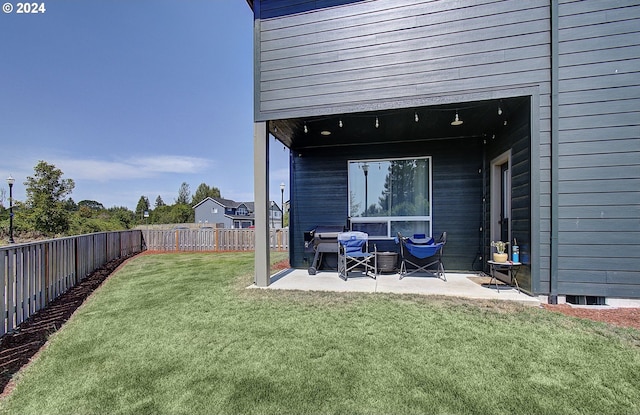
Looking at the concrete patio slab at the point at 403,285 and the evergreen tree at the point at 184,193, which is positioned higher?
the evergreen tree at the point at 184,193

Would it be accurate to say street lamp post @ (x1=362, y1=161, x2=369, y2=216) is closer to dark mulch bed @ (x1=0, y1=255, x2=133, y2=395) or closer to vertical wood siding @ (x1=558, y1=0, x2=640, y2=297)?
vertical wood siding @ (x1=558, y1=0, x2=640, y2=297)

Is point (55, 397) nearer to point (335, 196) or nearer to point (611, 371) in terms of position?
point (611, 371)

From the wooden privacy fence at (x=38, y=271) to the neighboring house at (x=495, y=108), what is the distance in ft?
9.17

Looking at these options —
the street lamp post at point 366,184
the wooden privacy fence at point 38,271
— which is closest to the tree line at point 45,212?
the wooden privacy fence at point 38,271

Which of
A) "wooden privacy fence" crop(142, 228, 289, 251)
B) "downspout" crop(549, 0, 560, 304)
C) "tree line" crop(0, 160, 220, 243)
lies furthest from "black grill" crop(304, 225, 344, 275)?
"tree line" crop(0, 160, 220, 243)

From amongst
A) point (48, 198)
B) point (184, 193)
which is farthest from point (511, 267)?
point (184, 193)

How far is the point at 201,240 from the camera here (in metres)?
12.1

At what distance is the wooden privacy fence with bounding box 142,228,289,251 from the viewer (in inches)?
466

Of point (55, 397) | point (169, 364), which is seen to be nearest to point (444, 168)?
point (169, 364)

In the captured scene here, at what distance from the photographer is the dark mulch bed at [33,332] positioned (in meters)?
2.23

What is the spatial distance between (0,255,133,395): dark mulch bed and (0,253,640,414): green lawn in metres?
0.13

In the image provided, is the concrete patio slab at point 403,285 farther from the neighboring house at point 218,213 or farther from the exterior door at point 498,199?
the neighboring house at point 218,213

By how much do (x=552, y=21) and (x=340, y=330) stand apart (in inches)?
182

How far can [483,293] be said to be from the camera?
3912 millimetres
